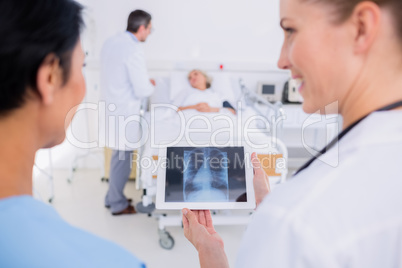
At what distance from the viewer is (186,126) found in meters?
2.53

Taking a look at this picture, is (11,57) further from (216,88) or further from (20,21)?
(216,88)

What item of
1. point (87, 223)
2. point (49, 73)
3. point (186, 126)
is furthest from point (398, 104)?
point (87, 223)

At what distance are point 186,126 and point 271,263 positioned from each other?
2.01m

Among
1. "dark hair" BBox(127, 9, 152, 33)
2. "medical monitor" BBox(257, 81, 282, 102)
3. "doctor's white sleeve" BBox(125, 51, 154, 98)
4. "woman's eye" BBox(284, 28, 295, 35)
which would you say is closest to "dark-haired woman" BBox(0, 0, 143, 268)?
"woman's eye" BBox(284, 28, 295, 35)

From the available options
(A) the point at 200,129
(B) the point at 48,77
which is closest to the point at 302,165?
(B) the point at 48,77

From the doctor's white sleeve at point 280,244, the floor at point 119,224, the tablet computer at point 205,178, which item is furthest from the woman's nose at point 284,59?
the floor at point 119,224

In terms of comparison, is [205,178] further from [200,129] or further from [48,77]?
[200,129]

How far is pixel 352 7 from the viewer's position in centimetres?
55

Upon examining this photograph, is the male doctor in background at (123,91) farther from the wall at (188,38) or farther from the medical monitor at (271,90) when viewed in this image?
the medical monitor at (271,90)

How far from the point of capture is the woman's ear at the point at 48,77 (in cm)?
51

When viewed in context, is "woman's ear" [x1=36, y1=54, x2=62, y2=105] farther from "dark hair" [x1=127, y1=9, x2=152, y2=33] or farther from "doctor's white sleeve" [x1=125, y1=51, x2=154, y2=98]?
"dark hair" [x1=127, y1=9, x2=152, y2=33]

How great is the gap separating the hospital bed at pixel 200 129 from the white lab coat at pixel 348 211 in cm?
134

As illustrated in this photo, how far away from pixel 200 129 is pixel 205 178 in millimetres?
1199

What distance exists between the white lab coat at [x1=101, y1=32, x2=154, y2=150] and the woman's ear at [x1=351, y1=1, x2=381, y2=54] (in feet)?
6.83
